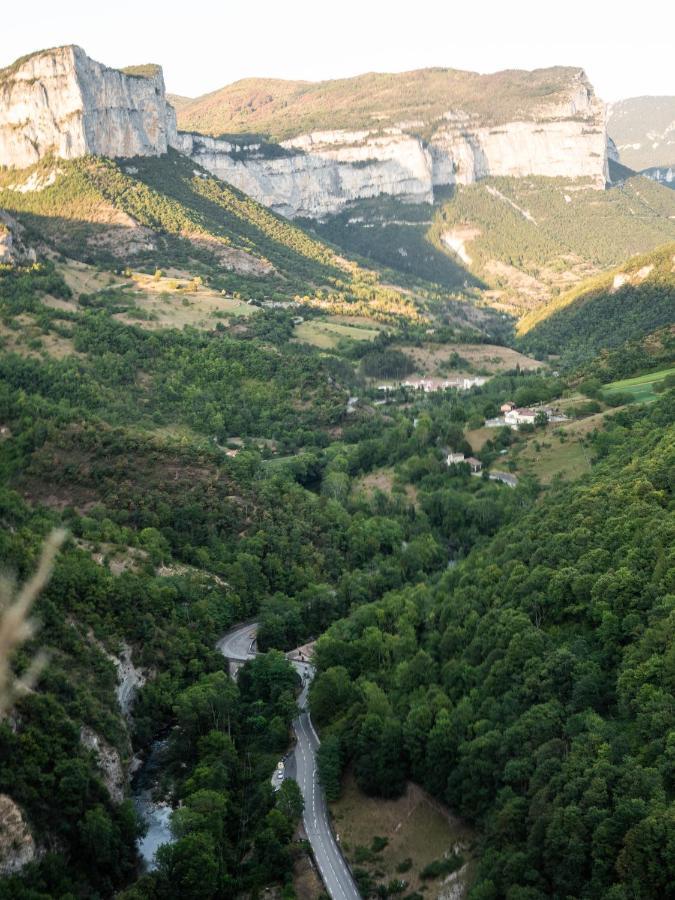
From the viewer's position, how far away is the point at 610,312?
466ft

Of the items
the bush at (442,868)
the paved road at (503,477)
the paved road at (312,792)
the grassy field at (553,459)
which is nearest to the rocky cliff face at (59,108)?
the grassy field at (553,459)

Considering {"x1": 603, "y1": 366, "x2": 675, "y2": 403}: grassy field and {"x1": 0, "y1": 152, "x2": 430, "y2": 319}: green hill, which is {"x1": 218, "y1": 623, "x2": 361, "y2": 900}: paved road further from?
{"x1": 0, "y1": 152, "x2": 430, "y2": 319}: green hill

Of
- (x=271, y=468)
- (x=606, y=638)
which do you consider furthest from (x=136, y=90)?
(x=606, y=638)

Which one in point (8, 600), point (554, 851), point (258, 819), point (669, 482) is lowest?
point (258, 819)

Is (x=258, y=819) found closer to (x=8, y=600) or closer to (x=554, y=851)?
(x=554, y=851)

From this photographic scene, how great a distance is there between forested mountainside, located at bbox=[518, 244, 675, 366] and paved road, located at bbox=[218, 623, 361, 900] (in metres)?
77.5

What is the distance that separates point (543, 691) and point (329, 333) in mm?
91754

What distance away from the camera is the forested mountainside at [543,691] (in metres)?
31.0

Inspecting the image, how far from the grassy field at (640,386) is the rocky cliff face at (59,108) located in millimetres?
100040

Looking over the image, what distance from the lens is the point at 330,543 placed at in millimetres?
66312

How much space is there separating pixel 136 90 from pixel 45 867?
15374cm

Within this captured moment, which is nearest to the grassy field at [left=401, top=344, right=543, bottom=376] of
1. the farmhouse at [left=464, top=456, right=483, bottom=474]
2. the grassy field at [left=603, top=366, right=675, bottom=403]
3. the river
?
the grassy field at [left=603, top=366, right=675, bottom=403]

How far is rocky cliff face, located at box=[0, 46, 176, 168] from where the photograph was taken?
156m

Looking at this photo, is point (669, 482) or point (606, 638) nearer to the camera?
point (606, 638)
